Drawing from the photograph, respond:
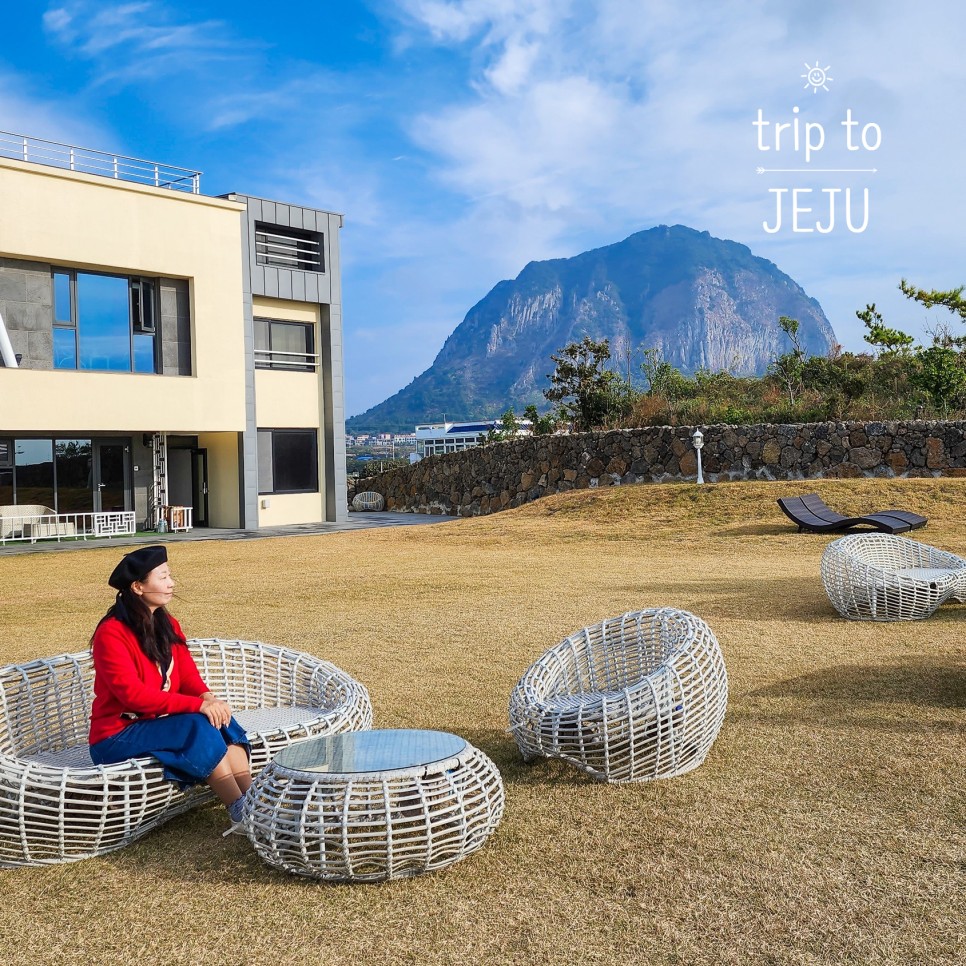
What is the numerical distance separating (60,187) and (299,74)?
16.5ft

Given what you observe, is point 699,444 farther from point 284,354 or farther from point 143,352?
point 143,352

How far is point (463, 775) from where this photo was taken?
337 centimetres

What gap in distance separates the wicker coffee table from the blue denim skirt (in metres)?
0.32

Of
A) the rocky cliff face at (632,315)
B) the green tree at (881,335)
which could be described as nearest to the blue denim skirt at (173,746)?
the green tree at (881,335)

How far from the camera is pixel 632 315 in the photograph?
180 metres

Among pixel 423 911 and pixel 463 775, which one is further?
pixel 463 775

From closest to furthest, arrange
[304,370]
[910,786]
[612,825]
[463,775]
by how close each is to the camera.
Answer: [463,775]
[612,825]
[910,786]
[304,370]

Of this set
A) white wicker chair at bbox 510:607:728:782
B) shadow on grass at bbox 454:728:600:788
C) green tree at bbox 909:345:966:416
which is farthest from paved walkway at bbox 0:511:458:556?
white wicker chair at bbox 510:607:728:782

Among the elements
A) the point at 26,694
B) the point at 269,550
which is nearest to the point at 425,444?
the point at 269,550

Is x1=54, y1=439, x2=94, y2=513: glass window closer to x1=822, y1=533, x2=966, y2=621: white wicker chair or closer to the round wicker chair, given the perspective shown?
the round wicker chair

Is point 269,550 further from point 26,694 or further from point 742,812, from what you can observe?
point 742,812

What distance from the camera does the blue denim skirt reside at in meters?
3.56

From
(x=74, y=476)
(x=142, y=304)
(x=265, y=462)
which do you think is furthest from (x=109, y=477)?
(x=142, y=304)

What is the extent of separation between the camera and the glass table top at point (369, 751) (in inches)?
130
